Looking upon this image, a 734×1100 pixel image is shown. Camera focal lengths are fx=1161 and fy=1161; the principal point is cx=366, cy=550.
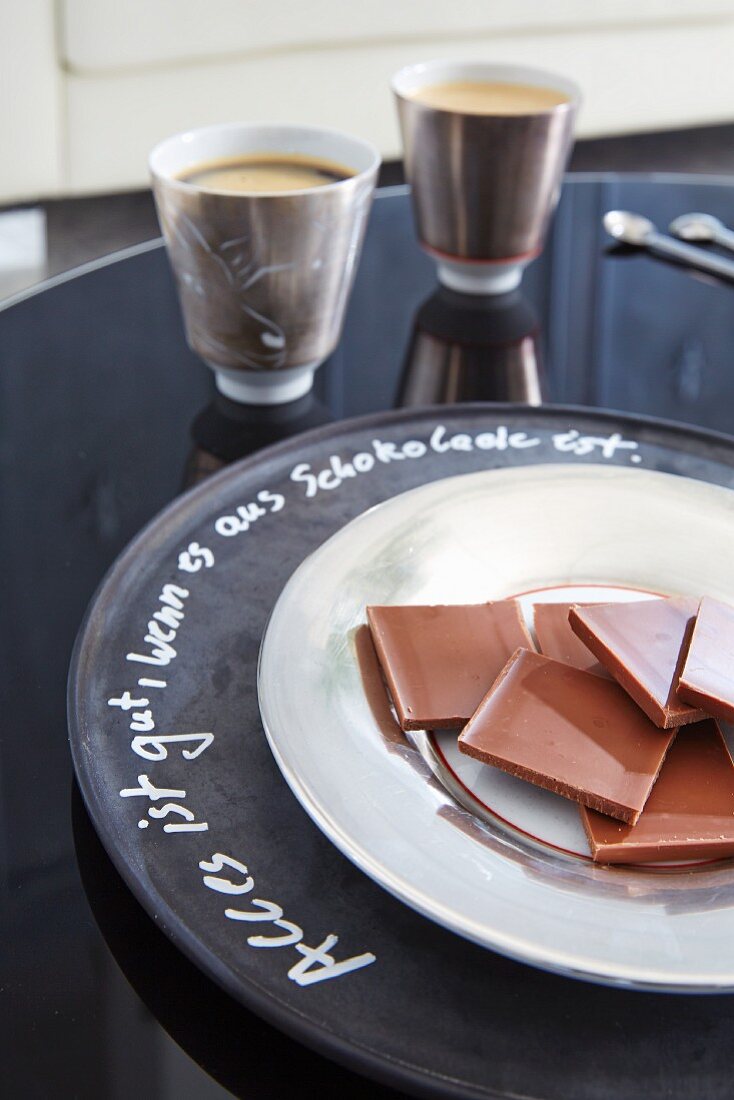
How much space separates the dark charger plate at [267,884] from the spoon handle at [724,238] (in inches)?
19.2

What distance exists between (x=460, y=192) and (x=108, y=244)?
1.42 meters

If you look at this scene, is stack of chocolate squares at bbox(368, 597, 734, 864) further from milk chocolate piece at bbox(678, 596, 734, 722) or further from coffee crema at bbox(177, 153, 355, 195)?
coffee crema at bbox(177, 153, 355, 195)

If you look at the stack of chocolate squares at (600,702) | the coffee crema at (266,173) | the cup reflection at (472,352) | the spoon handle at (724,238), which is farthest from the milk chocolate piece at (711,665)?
the spoon handle at (724,238)

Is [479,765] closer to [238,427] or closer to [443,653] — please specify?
[443,653]

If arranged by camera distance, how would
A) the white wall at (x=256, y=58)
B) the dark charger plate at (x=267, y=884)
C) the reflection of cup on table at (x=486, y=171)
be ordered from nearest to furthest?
the dark charger plate at (x=267, y=884) < the reflection of cup on table at (x=486, y=171) < the white wall at (x=256, y=58)

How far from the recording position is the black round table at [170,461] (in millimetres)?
375

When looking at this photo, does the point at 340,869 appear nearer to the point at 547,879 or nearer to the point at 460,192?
the point at 547,879

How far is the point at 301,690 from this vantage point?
1.52ft

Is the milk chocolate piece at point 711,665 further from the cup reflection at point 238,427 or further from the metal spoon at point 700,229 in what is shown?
the metal spoon at point 700,229

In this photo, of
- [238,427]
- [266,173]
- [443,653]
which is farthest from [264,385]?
[443,653]

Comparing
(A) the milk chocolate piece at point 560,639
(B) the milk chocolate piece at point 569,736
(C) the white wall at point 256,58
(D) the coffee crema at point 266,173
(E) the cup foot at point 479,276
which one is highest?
(D) the coffee crema at point 266,173

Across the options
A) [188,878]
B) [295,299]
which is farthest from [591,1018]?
[295,299]

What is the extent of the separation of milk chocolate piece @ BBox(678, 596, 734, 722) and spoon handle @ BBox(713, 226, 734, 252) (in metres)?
0.55

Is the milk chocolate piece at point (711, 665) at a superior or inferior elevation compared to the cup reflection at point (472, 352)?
superior
